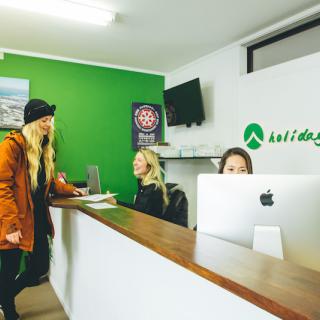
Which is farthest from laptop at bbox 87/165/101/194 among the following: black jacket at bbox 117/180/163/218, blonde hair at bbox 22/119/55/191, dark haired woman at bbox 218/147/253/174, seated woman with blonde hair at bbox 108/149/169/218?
dark haired woman at bbox 218/147/253/174

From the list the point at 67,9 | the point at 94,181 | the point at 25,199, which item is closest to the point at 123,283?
the point at 25,199

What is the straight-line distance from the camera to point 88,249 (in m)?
2.05

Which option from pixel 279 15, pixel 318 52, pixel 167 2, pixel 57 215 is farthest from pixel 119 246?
pixel 279 15

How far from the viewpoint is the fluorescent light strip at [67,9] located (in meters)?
2.71

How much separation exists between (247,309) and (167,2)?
2608mm

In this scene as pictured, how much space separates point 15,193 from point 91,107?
251 centimetres

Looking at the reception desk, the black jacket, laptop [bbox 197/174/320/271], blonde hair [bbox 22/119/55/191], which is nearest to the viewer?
the reception desk

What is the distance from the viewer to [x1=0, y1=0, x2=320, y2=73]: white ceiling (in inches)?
111

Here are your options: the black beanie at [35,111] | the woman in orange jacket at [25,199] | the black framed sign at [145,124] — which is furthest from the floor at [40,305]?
the black framed sign at [145,124]

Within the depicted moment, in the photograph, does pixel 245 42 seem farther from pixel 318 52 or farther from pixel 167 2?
pixel 167 2

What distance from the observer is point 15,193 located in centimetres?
203

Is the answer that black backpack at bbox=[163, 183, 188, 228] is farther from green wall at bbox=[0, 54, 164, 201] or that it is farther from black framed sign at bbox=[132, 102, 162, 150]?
black framed sign at bbox=[132, 102, 162, 150]

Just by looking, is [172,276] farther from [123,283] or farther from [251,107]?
[251,107]

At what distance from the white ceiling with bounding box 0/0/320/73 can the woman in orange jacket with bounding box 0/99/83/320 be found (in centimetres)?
135
